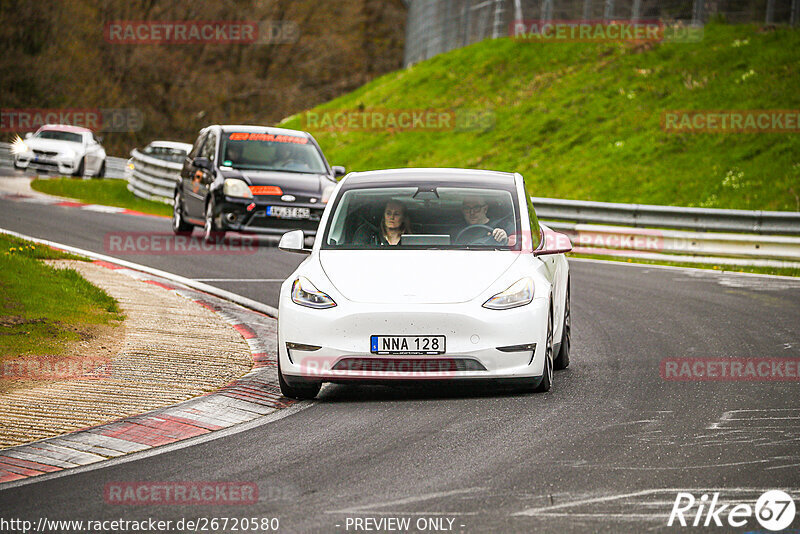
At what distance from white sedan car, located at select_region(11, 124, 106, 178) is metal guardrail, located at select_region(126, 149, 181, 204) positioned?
406 centimetres

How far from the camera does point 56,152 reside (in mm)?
35375

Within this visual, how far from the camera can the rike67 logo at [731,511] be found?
5.54 metres

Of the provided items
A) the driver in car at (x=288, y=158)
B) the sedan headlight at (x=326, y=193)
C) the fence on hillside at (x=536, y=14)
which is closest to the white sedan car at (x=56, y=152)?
the fence on hillside at (x=536, y=14)

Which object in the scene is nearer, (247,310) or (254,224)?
(247,310)

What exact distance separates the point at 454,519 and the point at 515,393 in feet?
10.9

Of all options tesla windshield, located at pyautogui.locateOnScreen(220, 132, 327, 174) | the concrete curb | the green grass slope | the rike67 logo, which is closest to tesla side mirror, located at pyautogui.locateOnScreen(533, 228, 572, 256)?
the concrete curb

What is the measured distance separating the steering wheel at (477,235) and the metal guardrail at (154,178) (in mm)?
19352

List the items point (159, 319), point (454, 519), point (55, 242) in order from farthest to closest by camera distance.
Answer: point (55, 242) < point (159, 319) < point (454, 519)

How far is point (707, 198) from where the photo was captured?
25562mm

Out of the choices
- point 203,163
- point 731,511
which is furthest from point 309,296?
point 203,163

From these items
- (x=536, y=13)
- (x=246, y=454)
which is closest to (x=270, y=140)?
(x=246, y=454)

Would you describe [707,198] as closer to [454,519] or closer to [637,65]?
[637,65]

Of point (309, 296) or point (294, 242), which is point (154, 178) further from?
point (309, 296)

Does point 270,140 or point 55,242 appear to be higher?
point 270,140
